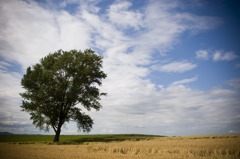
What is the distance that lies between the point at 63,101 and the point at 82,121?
5.00 m

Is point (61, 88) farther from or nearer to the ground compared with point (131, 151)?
farther from the ground

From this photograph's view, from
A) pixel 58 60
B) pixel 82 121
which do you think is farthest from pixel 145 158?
pixel 58 60

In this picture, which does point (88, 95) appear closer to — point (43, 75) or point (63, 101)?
point (63, 101)

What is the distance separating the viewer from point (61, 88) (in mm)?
41469

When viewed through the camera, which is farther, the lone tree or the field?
the lone tree

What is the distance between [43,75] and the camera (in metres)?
41.0

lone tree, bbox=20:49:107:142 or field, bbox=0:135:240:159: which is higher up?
lone tree, bbox=20:49:107:142

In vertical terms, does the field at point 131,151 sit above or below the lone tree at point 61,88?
below

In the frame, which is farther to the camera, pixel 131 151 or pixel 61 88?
pixel 61 88

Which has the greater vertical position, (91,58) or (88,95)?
(91,58)

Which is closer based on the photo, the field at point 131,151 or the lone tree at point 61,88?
the field at point 131,151

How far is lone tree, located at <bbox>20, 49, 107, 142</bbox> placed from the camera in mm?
41344

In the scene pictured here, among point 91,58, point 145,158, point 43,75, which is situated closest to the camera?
point 145,158

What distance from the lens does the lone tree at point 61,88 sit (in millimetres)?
41344
